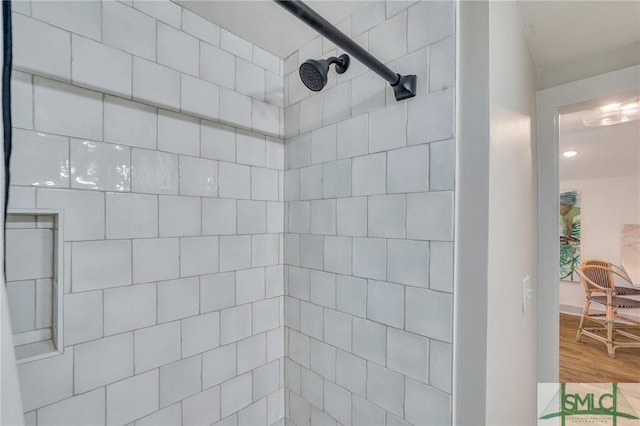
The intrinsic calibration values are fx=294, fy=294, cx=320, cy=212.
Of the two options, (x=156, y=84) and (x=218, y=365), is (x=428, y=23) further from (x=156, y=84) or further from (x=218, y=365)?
(x=218, y=365)

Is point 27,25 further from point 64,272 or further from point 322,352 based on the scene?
point 322,352

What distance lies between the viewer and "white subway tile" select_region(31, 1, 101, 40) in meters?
0.76

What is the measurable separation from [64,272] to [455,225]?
1061 mm

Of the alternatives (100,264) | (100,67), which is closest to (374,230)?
(100,264)

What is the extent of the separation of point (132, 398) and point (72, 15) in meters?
1.12

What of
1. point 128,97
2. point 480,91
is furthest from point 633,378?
point 128,97

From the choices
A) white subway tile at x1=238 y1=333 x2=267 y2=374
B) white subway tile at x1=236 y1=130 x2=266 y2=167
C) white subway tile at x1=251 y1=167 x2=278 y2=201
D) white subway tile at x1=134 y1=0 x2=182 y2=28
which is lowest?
white subway tile at x1=238 y1=333 x2=267 y2=374

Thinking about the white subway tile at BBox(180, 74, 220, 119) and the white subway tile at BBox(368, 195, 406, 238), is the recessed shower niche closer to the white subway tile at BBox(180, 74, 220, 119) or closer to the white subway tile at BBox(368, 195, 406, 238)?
A: the white subway tile at BBox(180, 74, 220, 119)

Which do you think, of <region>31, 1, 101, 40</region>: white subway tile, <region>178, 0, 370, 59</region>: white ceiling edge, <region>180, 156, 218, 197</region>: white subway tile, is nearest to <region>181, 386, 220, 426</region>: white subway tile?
<region>180, 156, 218, 197</region>: white subway tile

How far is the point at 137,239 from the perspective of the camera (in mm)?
914

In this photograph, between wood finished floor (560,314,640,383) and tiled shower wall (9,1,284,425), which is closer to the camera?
tiled shower wall (9,1,284,425)

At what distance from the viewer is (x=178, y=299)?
3.28 feet

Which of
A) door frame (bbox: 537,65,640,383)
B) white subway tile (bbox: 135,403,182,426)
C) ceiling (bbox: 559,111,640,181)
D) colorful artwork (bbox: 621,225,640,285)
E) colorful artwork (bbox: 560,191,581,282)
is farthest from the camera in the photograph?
colorful artwork (bbox: 560,191,581,282)

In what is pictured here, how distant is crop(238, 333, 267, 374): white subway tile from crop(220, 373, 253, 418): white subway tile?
0.12 feet
